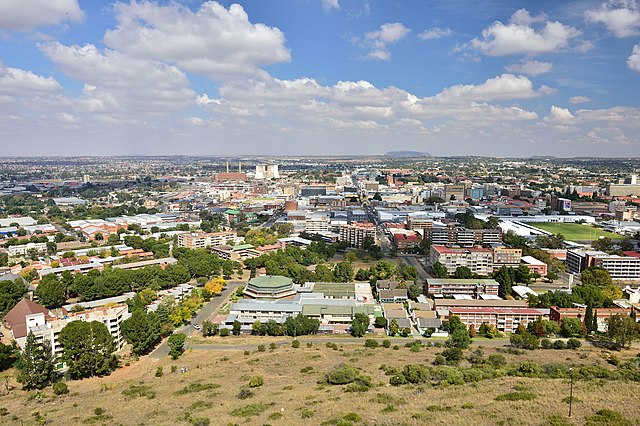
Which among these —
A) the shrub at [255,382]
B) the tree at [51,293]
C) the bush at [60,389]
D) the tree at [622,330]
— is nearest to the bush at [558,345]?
the tree at [622,330]

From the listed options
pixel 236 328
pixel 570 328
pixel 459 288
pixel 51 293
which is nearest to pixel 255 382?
pixel 236 328

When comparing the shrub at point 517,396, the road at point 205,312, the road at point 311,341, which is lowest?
the road at point 205,312

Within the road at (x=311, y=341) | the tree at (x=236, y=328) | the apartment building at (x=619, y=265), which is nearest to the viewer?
the road at (x=311, y=341)

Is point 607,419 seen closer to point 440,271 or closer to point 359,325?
point 359,325

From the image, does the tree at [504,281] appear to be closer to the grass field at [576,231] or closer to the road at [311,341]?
the road at [311,341]

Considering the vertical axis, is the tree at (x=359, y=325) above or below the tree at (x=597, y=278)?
below

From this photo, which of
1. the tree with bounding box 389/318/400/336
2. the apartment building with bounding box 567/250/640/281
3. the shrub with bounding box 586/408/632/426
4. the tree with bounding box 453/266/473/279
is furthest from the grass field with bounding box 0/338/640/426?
the apartment building with bounding box 567/250/640/281
